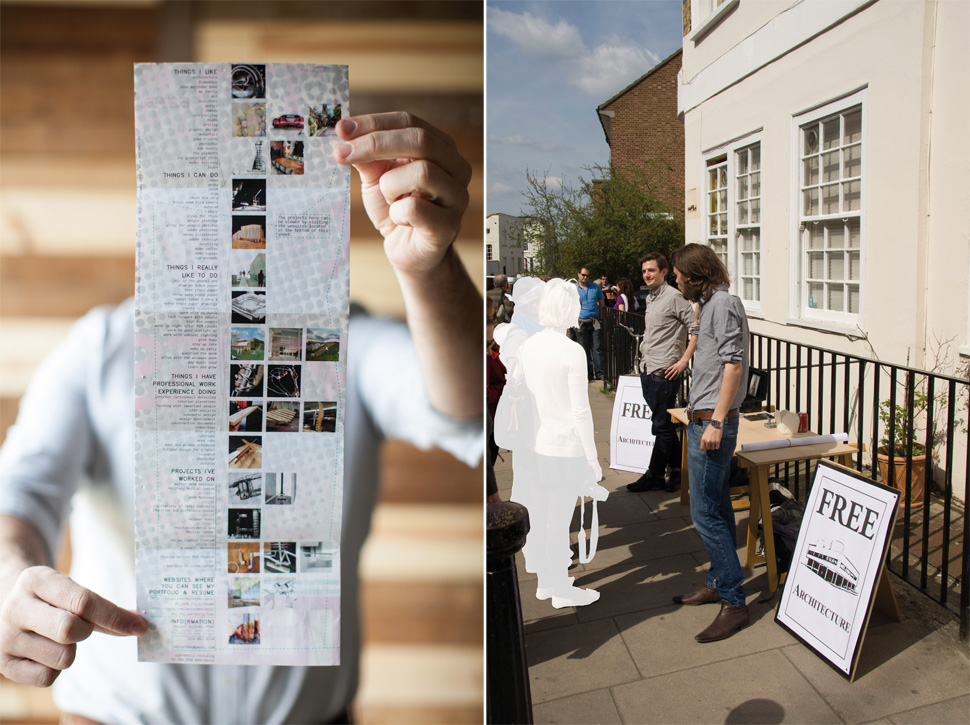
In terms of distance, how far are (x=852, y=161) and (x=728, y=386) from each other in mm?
715

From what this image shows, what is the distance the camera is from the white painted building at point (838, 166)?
1.89 metres

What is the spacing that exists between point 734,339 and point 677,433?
1.30 feet

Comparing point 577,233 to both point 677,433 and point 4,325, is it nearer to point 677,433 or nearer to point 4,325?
point 677,433

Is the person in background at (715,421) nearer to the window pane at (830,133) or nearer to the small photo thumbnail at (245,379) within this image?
the window pane at (830,133)

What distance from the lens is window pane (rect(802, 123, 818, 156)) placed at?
6.61 ft

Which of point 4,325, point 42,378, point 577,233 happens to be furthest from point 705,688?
point 4,325

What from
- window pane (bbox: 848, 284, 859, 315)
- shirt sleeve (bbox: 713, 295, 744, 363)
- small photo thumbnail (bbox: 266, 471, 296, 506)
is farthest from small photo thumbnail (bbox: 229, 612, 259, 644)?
window pane (bbox: 848, 284, 859, 315)

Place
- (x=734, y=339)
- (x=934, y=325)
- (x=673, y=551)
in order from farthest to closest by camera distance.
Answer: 1. (x=673, y=551)
2. (x=734, y=339)
3. (x=934, y=325)

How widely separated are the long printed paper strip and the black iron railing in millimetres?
916

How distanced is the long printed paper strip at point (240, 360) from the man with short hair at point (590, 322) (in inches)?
27.1

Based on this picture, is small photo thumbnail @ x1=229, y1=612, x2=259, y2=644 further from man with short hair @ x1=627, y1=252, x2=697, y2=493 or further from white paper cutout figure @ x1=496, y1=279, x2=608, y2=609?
man with short hair @ x1=627, y1=252, x2=697, y2=493

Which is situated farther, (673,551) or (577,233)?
(673,551)

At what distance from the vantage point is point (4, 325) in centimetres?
209

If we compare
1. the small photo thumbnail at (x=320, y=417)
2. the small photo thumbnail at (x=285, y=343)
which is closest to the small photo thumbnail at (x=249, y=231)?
the small photo thumbnail at (x=285, y=343)
